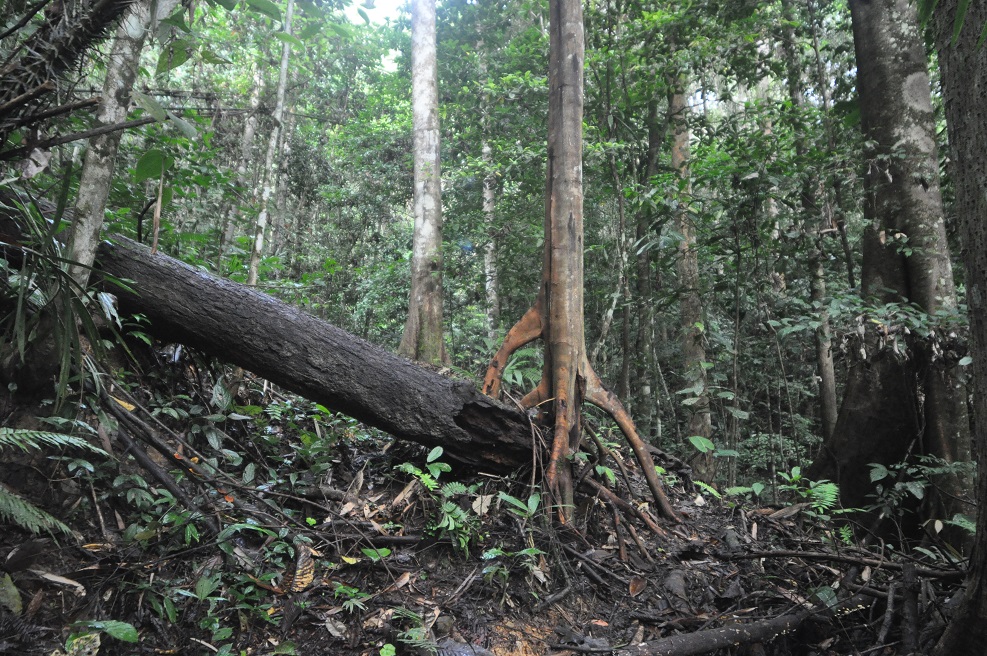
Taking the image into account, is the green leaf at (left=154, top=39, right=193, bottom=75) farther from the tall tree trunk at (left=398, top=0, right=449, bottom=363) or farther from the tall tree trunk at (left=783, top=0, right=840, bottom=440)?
the tall tree trunk at (left=398, top=0, right=449, bottom=363)

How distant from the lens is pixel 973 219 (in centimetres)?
193

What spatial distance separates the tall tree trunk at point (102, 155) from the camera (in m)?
2.59

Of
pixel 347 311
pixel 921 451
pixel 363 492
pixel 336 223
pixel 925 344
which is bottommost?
pixel 363 492

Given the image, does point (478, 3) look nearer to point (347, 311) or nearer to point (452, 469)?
point (347, 311)

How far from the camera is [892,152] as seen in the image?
16.3 ft

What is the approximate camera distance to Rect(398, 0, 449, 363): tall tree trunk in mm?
6801

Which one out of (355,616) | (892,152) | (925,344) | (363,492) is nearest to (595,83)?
(892,152)

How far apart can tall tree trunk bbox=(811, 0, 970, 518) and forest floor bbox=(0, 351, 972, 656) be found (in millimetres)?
1108

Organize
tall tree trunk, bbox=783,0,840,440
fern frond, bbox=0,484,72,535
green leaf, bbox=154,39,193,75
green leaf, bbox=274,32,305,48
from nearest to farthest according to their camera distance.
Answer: green leaf, bbox=274,32,305,48 < green leaf, bbox=154,39,193,75 < fern frond, bbox=0,484,72,535 < tall tree trunk, bbox=783,0,840,440

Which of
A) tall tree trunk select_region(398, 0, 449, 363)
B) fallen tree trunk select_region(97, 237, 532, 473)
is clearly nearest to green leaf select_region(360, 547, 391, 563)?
fallen tree trunk select_region(97, 237, 532, 473)

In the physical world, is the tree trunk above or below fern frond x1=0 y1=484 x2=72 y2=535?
above

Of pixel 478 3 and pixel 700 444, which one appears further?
pixel 478 3

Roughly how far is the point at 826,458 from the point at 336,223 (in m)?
10.7

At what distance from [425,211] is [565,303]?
143 inches
